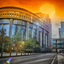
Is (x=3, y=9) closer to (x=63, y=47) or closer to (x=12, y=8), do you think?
(x=12, y=8)

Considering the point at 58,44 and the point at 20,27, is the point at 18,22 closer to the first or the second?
the point at 20,27

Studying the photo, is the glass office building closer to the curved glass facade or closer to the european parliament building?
the curved glass facade

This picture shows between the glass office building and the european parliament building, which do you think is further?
the glass office building

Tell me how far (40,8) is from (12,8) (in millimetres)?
54302

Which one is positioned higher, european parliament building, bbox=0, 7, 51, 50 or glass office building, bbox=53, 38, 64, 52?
european parliament building, bbox=0, 7, 51, 50

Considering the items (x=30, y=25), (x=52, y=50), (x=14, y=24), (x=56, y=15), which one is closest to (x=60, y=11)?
(x=56, y=15)

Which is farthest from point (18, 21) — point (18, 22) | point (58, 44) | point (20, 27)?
point (58, 44)

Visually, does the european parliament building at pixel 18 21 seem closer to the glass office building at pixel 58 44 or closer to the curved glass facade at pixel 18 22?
the curved glass facade at pixel 18 22

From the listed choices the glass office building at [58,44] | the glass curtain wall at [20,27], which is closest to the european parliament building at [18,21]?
the glass curtain wall at [20,27]

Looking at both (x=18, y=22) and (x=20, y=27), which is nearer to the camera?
(x=18, y=22)

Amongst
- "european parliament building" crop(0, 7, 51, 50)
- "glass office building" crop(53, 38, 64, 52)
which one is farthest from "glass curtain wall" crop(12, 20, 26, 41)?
"glass office building" crop(53, 38, 64, 52)

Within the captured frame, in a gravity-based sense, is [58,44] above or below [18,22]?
below

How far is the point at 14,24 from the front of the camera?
70.2 meters

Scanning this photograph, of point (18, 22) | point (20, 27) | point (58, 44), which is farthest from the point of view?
point (58, 44)
